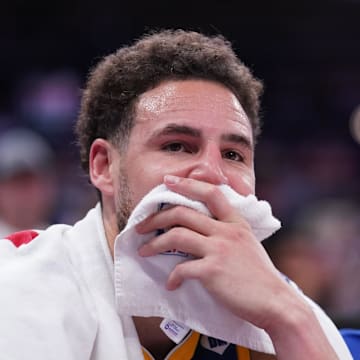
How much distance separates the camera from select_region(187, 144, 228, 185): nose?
5.16 feet

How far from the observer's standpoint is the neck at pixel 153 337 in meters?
1.70

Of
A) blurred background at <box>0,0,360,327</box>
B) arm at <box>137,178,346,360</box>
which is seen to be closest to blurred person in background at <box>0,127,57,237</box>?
blurred background at <box>0,0,360,327</box>

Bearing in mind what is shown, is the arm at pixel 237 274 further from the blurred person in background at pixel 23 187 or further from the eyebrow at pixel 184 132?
the blurred person in background at pixel 23 187

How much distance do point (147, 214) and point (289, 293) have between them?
0.32 meters

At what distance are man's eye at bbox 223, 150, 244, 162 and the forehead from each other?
0.17ft

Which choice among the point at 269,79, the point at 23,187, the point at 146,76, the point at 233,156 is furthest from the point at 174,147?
the point at 269,79

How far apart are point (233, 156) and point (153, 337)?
1.47 feet

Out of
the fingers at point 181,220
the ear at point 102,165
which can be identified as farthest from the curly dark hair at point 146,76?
the fingers at point 181,220

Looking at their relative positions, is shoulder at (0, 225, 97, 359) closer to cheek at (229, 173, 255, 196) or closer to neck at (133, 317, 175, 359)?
neck at (133, 317, 175, 359)

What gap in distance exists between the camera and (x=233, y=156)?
68.0 inches

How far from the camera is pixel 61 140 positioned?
5.75 metres

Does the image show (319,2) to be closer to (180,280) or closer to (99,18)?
(99,18)

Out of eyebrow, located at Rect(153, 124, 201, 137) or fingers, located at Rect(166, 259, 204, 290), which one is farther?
eyebrow, located at Rect(153, 124, 201, 137)

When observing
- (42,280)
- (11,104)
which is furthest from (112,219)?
(11,104)
